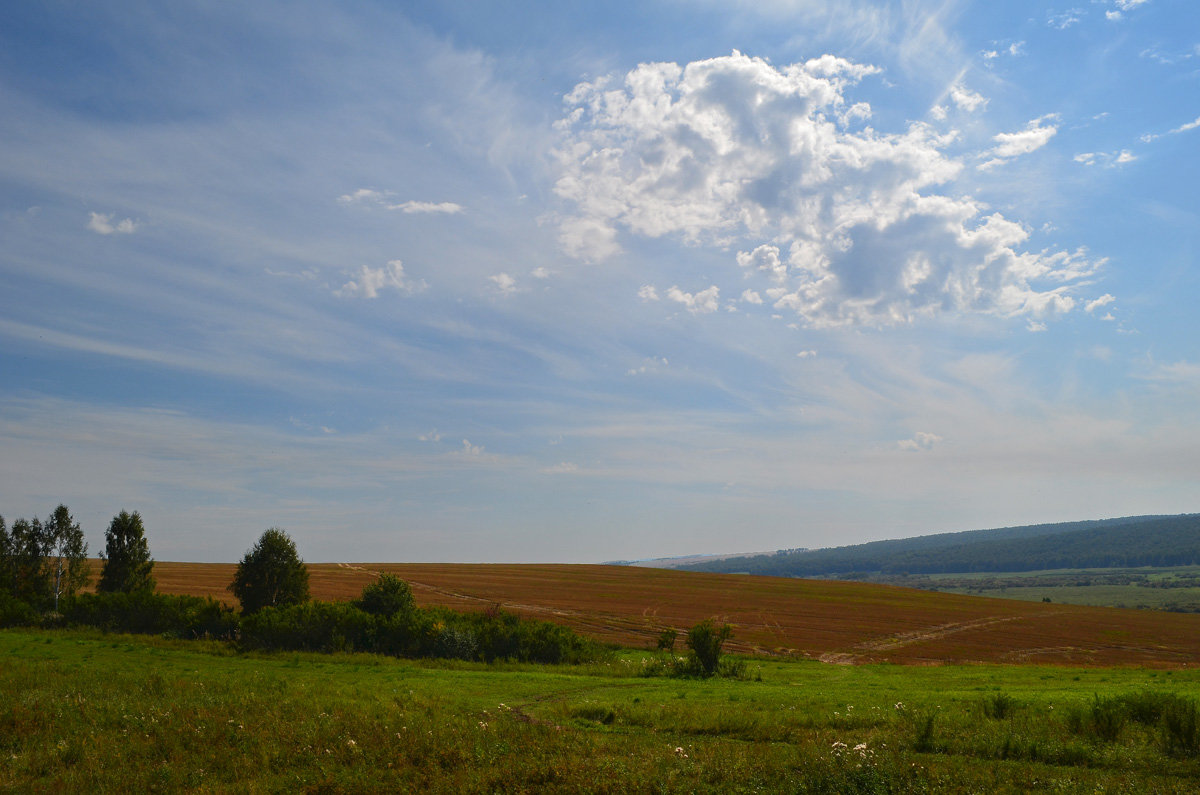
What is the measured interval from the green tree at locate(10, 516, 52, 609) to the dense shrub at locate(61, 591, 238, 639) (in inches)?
363

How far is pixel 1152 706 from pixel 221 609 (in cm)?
4729

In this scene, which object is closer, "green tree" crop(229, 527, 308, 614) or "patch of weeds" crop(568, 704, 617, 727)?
"patch of weeds" crop(568, 704, 617, 727)

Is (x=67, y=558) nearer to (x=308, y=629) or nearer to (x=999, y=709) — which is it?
(x=308, y=629)

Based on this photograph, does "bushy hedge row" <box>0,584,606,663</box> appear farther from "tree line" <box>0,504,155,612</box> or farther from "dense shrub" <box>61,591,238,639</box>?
"tree line" <box>0,504,155,612</box>

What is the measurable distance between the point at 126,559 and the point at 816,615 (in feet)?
229

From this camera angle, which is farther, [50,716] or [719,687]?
[719,687]

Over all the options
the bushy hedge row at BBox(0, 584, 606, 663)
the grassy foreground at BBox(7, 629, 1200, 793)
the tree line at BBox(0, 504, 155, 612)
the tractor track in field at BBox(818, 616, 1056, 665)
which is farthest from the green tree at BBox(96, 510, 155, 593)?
the tractor track in field at BBox(818, 616, 1056, 665)

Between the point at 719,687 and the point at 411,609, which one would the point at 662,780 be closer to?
the point at 719,687

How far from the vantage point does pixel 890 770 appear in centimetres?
1143

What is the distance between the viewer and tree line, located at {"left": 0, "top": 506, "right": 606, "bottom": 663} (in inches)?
1495

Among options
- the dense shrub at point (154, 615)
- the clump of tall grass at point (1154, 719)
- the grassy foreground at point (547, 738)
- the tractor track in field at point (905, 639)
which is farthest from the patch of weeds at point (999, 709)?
the dense shrub at point (154, 615)

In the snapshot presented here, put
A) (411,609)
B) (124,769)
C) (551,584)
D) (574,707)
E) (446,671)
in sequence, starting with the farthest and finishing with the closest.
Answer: (551,584), (411,609), (446,671), (574,707), (124,769)

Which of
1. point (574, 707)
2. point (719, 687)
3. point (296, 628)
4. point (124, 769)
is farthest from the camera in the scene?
point (296, 628)

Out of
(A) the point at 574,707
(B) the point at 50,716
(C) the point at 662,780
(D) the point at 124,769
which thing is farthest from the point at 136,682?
(C) the point at 662,780
